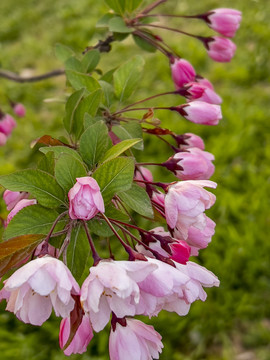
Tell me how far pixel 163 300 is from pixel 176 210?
0.45 ft

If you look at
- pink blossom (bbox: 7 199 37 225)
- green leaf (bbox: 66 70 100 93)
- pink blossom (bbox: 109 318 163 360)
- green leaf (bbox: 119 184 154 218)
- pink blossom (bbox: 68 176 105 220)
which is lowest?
pink blossom (bbox: 109 318 163 360)

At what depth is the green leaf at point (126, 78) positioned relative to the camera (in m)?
1.15

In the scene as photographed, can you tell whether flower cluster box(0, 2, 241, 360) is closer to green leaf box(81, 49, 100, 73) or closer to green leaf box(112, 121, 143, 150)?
green leaf box(112, 121, 143, 150)

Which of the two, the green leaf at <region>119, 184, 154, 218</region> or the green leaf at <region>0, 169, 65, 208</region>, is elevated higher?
the green leaf at <region>0, 169, 65, 208</region>

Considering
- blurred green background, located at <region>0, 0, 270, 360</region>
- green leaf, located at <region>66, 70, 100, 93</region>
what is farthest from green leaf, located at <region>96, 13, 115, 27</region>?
green leaf, located at <region>66, 70, 100, 93</region>

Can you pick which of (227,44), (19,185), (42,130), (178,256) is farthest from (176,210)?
(42,130)

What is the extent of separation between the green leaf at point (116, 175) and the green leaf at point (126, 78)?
42cm

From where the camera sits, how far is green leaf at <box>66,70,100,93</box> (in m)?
1.04

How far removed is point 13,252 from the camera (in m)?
0.71

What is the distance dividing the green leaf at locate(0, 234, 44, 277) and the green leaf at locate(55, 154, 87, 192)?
0.10 m

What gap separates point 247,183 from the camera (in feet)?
8.34

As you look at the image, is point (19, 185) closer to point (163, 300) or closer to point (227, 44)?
point (163, 300)

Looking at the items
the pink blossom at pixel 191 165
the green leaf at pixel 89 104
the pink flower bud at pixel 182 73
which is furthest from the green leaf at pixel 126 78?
the pink blossom at pixel 191 165

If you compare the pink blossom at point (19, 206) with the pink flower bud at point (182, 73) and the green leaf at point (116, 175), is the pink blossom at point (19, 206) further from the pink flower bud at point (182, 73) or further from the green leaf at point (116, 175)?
the pink flower bud at point (182, 73)
